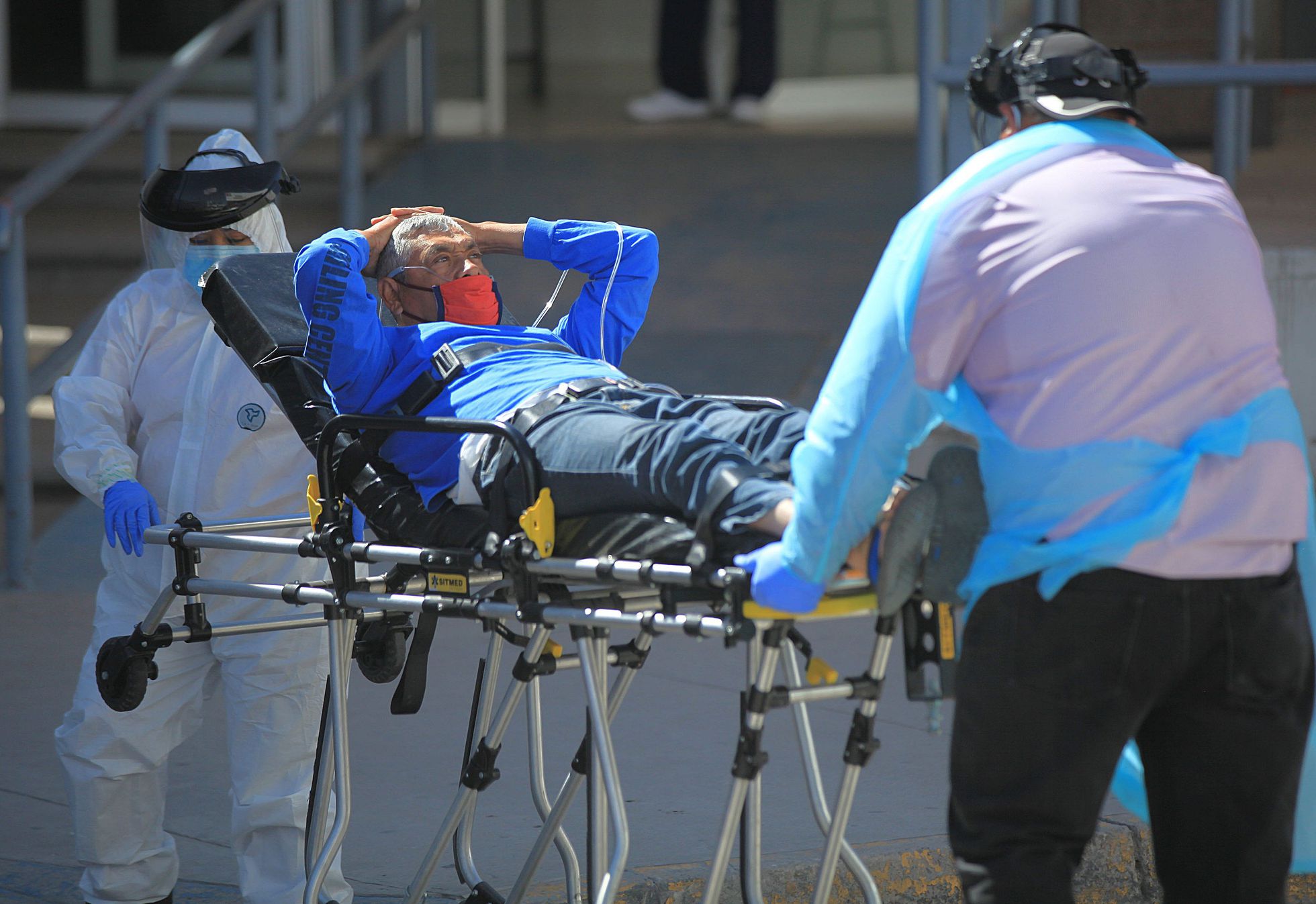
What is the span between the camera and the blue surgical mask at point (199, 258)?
3996 millimetres

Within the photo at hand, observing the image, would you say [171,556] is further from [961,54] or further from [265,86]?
[265,86]

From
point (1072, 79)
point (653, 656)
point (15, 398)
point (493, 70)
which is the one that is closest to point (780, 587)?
point (1072, 79)

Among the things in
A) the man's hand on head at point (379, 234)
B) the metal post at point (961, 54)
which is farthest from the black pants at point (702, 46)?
the man's hand on head at point (379, 234)

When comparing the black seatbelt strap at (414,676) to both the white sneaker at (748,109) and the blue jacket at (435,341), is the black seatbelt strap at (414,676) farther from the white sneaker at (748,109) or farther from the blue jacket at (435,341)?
the white sneaker at (748,109)

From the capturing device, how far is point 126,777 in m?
3.75

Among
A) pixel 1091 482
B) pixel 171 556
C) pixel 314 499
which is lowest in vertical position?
pixel 171 556

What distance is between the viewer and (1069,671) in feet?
8.20

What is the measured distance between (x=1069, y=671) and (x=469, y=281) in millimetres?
2104

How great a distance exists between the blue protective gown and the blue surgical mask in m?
1.89

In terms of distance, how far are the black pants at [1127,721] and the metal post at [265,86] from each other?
5.71 meters

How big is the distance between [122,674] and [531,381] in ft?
3.47

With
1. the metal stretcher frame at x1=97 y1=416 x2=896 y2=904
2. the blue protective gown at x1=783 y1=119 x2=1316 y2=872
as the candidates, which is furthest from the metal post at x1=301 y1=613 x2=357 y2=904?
the blue protective gown at x1=783 y1=119 x2=1316 y2=872

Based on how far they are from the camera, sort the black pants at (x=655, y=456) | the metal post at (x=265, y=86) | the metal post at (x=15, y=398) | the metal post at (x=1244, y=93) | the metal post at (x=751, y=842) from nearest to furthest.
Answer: the black pants at (x=655, y=456), the metal post at (x=751, y=842), the metal post at (x=15, y=398), the metal post at (x=265, y=86), the metal post at (x=1244, y=93)

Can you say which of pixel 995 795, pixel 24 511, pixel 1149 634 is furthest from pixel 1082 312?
pixel 24 511
